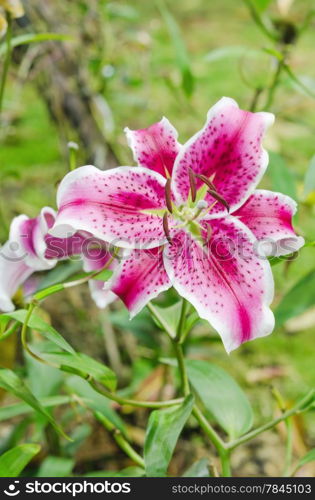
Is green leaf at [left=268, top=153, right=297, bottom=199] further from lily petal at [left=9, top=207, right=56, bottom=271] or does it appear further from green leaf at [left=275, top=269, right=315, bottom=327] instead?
lily petal at [left=9, top=207, right=56, bottom=271]

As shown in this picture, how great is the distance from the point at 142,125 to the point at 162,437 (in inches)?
45.2

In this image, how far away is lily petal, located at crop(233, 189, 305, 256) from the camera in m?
0.50

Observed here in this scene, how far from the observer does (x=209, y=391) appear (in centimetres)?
68

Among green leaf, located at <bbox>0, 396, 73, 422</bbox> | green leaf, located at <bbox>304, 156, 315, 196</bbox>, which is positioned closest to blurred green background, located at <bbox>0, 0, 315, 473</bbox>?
green leaf, located at <bbox>304, 156, 315, 196</bbox>

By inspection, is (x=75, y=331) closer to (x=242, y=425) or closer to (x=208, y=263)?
(x=242, y=425)

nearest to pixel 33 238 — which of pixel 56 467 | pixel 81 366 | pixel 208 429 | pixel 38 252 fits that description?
pixel 38 252

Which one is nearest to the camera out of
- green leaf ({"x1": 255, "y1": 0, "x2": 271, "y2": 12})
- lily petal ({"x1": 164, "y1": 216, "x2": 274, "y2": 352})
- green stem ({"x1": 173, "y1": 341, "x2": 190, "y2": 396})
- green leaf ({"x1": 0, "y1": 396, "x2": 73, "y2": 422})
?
lily petal ({"x1": 164, "y1": 216, "x2": 274, "y2": 352})

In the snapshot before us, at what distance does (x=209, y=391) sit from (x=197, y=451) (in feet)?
1.01

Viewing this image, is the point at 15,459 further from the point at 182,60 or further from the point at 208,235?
the point at 182,60

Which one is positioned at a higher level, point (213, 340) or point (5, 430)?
point (213, 340)

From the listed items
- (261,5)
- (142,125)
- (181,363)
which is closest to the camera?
(181,363)

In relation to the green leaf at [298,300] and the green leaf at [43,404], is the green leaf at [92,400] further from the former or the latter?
the green leaf at [298,300]

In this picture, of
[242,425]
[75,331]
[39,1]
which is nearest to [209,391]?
[242,425]

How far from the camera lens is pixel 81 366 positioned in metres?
0.56
